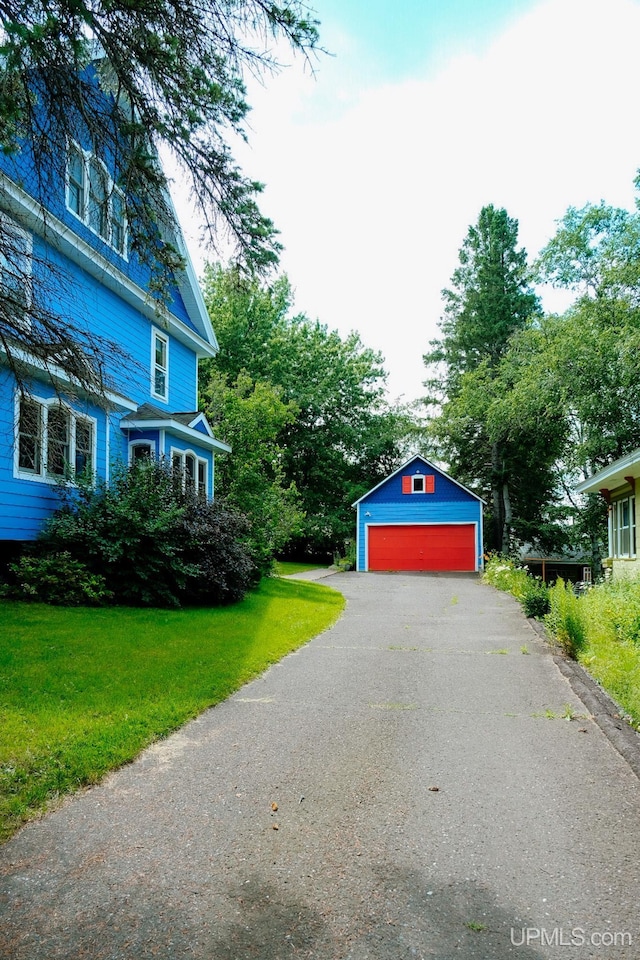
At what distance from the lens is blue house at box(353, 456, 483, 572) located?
1125 inches

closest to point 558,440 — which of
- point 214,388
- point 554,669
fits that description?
point 214,388

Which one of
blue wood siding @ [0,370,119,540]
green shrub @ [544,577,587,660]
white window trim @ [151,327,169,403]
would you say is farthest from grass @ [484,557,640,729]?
white window trim @ [151,327,169,403]

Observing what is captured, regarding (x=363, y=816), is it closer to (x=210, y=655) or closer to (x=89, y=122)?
(x=210, y=655)

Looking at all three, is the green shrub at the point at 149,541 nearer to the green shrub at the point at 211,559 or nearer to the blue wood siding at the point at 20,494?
the green shrub at the point at 211,559

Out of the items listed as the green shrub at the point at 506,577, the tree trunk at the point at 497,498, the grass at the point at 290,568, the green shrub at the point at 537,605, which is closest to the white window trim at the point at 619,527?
the green shrub at the point at 506,577

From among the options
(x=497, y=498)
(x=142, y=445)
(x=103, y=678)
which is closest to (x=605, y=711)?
(x=103, y=678)

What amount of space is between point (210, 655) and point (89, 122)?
18.7ft

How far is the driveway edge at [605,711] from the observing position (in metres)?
4.66

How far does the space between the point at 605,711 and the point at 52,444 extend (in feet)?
18.3

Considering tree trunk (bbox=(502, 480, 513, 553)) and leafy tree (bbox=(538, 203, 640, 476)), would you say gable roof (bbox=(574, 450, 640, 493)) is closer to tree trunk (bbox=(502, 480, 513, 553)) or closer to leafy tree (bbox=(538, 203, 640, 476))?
leafy tree (bbox=(538, 203, 640, 476))

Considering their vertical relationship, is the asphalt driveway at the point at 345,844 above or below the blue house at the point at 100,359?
below

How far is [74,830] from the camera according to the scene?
10.6 feet

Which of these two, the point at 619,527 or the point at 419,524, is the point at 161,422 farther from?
the point at 419,524

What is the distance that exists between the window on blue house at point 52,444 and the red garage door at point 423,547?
18.3m
